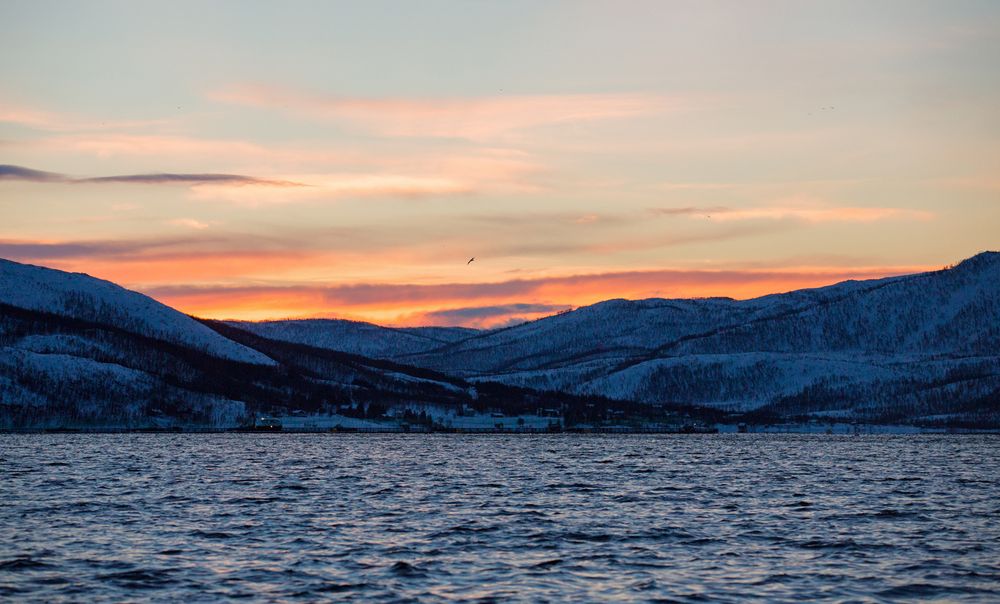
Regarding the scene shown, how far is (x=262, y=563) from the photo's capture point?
6781cm

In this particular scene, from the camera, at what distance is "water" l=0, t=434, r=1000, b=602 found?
60781 mm

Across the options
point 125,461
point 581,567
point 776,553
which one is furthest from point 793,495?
point 125,461

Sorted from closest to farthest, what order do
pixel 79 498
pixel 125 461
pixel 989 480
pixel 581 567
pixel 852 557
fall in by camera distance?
1. pixel 581 567
2. pixel 852 557
3. pixel 79 498
4. pixel 989 480
5. pixel 125 461

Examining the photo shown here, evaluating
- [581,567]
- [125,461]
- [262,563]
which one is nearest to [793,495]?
[581,567]

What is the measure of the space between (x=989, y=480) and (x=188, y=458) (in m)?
118

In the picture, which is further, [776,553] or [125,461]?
[125,461]

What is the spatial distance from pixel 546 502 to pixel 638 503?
8.10 meters

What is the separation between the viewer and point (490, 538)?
8012cm

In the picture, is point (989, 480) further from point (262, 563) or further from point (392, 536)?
point (262, 563)

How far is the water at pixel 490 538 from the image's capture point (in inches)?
2393

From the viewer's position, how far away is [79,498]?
106875mm

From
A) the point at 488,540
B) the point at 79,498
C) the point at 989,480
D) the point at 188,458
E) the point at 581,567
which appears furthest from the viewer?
the point at 188,458

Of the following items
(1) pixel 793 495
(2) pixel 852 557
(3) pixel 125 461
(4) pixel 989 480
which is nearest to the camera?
(2) pixel 852 557

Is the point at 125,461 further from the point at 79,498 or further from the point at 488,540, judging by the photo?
the point at 488,540
